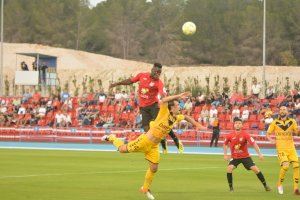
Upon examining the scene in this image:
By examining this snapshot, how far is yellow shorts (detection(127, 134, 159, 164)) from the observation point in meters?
18.1

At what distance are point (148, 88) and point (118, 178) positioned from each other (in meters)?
3.98

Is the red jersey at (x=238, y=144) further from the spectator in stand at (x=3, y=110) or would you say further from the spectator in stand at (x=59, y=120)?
the spectator in stand at (x=3, y=110)

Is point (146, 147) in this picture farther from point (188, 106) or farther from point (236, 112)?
point (188, 106)

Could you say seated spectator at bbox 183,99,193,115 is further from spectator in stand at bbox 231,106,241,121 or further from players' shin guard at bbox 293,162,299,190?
players' shin guard at bbox 293,162,299,190

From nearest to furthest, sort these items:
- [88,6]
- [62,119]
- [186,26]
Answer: [186,26] → [62,119] → [88,6]

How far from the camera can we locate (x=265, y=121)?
42500mm

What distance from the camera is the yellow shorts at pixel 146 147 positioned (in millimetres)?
18078

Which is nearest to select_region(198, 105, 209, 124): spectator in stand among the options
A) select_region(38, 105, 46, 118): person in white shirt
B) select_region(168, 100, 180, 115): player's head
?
select_region(38, 105, 46, 118): person in white shirt

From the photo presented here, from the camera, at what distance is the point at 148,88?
69.1 ft

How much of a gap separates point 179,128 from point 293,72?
1325 inches

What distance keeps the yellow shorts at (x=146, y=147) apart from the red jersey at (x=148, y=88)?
2.87 m

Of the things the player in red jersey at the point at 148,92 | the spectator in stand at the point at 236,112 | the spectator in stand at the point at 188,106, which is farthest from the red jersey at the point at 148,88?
the spectator in stand at the point at 188,106

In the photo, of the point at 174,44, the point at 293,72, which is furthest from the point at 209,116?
the point at 174,44

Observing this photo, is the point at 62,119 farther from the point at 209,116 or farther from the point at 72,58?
the point at 72,58
